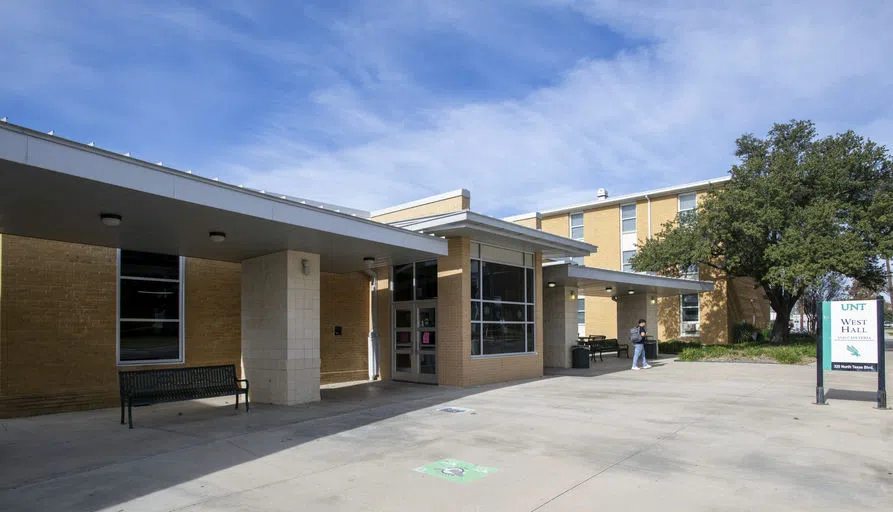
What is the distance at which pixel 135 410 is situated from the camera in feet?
37.2

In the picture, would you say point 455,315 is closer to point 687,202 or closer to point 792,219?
point 792,219

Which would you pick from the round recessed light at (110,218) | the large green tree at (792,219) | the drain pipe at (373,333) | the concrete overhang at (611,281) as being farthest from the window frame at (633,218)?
the round recessed light at (110,218)

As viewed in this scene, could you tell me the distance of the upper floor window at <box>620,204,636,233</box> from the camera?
124 feet

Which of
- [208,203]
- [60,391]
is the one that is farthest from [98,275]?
[208,203]

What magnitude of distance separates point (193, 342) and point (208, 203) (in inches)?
251

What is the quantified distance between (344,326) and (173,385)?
281 inches

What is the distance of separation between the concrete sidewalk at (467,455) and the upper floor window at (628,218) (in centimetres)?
2570

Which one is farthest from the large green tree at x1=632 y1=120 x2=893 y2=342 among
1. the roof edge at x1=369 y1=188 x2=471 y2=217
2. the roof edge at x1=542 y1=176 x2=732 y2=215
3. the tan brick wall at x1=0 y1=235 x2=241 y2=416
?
the tan brick wall at x1=0 y1=235 x2=241 y2=416

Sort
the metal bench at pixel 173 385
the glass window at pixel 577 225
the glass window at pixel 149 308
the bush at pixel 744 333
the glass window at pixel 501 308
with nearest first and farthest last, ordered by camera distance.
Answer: the metal bench at pixel 173 385 → the glass window at pixel 149 308 → the glass window at pixel 501 308 → the bush at pixel 744 333 → the glass window at pixel 577 225

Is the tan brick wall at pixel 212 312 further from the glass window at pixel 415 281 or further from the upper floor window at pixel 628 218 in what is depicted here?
the upper floor window at pixel 628 218

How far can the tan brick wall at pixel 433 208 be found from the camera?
53.8 ft

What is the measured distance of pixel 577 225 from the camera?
4044 cm

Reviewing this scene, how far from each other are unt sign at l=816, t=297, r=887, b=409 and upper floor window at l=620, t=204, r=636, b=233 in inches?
1041

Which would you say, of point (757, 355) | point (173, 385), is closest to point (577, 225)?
point (757, 355)
